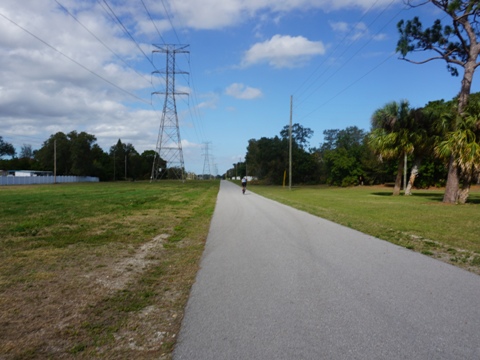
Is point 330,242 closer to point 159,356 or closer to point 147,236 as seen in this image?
point 147,236

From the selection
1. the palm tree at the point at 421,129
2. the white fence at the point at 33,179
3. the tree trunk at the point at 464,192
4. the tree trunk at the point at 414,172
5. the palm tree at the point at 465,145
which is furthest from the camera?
the white fence at the point at 33,179

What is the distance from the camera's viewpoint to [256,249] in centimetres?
940

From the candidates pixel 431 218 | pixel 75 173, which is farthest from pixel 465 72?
pixel 75 173

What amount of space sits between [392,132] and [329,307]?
116ft

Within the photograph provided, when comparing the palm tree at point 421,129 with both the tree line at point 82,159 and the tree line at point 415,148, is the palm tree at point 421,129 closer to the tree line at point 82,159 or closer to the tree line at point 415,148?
the tree line at point 415,148

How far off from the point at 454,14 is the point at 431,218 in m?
16.2

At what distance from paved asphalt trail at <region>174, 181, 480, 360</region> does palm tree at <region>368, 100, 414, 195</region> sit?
2992cm

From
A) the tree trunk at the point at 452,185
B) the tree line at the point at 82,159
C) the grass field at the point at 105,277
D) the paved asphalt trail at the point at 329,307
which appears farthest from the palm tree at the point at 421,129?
the tree line at the point at 82,159

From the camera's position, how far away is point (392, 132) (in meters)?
37.3

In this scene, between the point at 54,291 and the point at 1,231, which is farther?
the point at 1,231

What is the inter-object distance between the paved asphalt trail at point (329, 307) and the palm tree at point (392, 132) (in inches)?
1178

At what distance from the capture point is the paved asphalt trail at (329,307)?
3.91 meters

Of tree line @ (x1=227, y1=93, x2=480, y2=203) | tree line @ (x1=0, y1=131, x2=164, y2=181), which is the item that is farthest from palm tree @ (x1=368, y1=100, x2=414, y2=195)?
tree line @ (x1=0, y1=131, x2=164, y2=181)

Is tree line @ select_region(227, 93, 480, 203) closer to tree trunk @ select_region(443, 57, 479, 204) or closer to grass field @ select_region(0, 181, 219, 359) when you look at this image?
tree trunk @ select_region(443, 57, 479, 204)
